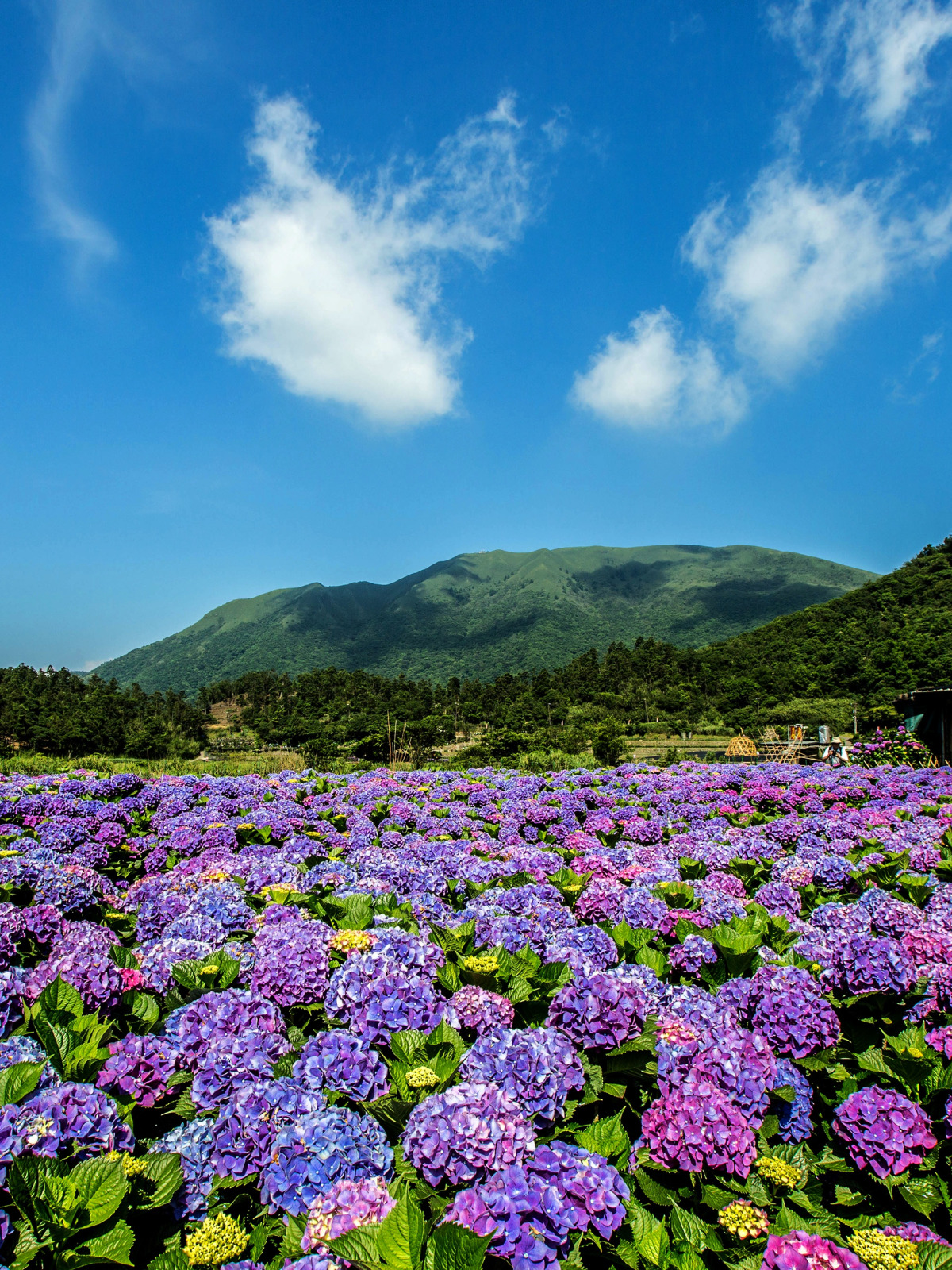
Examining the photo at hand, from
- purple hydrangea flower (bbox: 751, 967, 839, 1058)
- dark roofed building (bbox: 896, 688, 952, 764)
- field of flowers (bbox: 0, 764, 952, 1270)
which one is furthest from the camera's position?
dark roofed building (bbox: 896, 688, 952, 764)

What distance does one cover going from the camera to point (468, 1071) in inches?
71.2

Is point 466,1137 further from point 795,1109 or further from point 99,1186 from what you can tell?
point 795,1109

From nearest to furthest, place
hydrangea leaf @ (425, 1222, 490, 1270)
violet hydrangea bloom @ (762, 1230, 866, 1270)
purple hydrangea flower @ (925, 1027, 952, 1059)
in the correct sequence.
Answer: hydrangea leaf @ (425, 1222, 490, 1270)
violet hydrangea bloom @ (762, 1230, 866, 1270)
purple hydrangea flower @ (925, 1027, 952, 1059)

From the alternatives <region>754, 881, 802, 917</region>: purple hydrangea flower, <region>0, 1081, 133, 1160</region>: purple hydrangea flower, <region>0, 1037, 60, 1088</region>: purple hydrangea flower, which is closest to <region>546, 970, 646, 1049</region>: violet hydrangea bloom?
<region>0, 1081, 133, 1160</region>: purple hydrangea flower

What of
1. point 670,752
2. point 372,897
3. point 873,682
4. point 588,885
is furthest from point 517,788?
point 873,682

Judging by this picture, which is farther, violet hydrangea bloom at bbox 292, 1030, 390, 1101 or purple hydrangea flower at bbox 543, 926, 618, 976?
purple hydrangea flower at bbox 543, 926, 618, 976

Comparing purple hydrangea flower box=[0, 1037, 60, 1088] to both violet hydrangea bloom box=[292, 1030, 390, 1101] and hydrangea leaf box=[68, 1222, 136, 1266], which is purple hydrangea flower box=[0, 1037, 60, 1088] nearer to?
hydrangea leaf box=[68, 1222, 136, 1266]

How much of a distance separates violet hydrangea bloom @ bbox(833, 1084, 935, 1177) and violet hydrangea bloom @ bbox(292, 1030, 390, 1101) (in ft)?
4.79

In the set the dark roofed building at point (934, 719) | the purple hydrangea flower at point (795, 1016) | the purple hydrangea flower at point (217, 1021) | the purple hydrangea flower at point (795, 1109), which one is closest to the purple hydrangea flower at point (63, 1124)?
the purple hydrangea flower at point (217, 1021)

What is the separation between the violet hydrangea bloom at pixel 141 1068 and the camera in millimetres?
1958

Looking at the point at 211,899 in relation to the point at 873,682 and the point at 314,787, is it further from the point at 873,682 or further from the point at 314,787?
the point at 873,682

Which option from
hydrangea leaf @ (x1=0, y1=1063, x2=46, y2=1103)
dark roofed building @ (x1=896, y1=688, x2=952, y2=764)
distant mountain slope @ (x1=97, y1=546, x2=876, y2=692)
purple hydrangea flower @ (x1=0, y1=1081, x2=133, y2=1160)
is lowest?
dark roofed building @ (x1=896, y1=688, x2=952, y2=764)

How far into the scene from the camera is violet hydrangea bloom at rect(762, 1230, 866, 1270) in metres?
1.40

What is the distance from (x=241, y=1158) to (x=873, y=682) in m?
54.2
